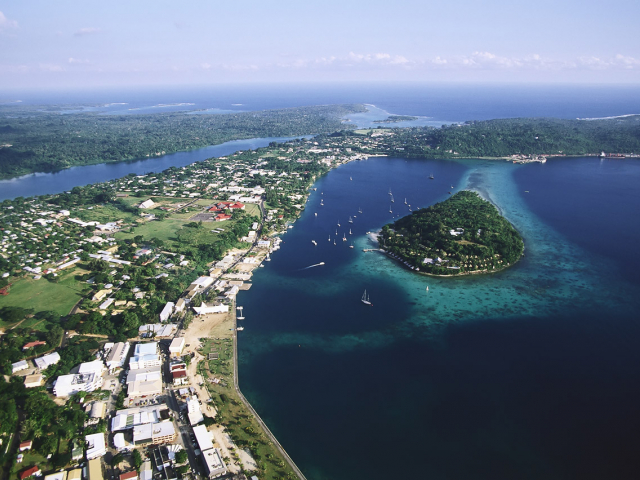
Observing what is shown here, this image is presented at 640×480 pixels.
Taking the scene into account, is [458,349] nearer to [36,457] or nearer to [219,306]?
[219,306]

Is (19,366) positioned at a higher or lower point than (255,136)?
lower

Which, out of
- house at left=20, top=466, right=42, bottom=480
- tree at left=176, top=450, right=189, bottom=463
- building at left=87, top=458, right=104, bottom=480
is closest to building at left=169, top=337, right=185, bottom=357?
building at left=87, top=458, right=104, bottom=480

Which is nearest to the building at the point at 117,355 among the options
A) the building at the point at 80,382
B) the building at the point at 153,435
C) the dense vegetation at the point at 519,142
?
the building at the point at 80,382

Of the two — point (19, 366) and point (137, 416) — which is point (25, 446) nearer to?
point (137, 416)

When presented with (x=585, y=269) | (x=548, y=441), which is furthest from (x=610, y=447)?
(x=585, y=269)

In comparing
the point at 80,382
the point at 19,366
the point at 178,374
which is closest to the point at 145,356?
the point at 178,374

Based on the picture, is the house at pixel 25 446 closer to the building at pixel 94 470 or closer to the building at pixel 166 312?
the building at pixel 94 470
